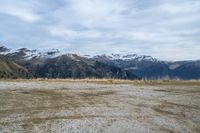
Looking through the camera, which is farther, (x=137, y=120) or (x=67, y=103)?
(x=67, y=103)

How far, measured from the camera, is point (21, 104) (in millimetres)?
27250

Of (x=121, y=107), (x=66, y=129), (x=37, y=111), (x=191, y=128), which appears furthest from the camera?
(x=121, y=107)

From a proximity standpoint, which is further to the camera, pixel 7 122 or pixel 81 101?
pixel 81 101

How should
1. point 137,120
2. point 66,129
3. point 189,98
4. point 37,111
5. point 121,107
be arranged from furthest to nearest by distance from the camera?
point 189,98 → point 121,107 → point 37,111 → point 137,120 → point 66,129

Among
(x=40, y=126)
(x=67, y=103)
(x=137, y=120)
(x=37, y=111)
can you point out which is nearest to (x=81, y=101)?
(x=67, y=103)

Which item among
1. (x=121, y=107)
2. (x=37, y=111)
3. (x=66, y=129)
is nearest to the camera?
(x=66, y=129)

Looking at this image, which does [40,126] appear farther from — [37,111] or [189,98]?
[189,98]

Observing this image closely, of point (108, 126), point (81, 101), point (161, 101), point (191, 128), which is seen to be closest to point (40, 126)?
point (108, 126)

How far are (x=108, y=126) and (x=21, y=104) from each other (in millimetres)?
9018

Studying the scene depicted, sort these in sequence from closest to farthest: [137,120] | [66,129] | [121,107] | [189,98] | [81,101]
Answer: [66,129]
[137,120]
[121,107]
[81,101]
[189,98]

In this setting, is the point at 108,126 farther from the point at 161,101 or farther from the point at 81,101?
the point at 161,101

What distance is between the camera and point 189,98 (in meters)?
33.3

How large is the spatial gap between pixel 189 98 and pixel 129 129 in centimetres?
1493

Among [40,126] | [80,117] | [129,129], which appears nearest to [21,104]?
[80,117]
